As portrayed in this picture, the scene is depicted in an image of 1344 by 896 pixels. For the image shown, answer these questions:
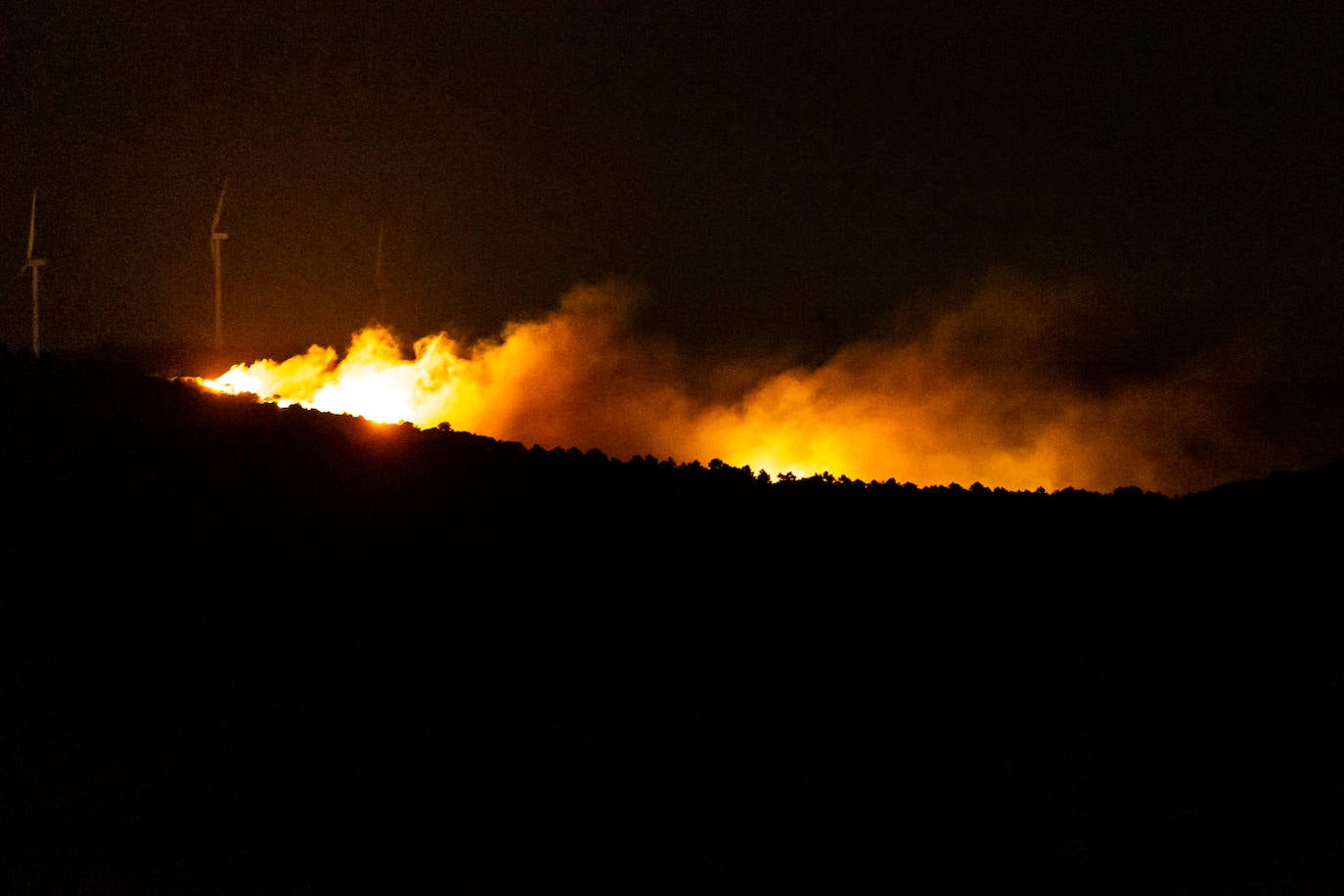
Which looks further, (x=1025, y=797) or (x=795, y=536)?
(x=795, y=536)

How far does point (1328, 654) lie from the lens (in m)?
18.0

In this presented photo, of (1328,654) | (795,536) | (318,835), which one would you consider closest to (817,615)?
(795,536)

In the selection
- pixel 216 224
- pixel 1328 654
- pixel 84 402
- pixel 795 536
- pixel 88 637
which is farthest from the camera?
pixel 216 224

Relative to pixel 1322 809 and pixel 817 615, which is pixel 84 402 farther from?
pixel 1322 809

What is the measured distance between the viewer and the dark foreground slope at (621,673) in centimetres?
1234

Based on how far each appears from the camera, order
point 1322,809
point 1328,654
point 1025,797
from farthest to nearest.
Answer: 1. point 1328,654
2. point 1025,797
3. point 1322,809

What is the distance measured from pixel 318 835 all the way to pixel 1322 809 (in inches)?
384

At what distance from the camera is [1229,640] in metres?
18.5

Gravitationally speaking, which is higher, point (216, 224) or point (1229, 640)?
point (216, 224)

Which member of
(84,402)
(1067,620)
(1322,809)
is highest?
(84,402)

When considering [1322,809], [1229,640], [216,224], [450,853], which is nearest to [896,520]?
[1229,640]

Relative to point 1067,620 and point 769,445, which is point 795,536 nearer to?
point 1067,620

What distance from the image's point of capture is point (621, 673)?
55.5ft

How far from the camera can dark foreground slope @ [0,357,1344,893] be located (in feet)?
40.5
